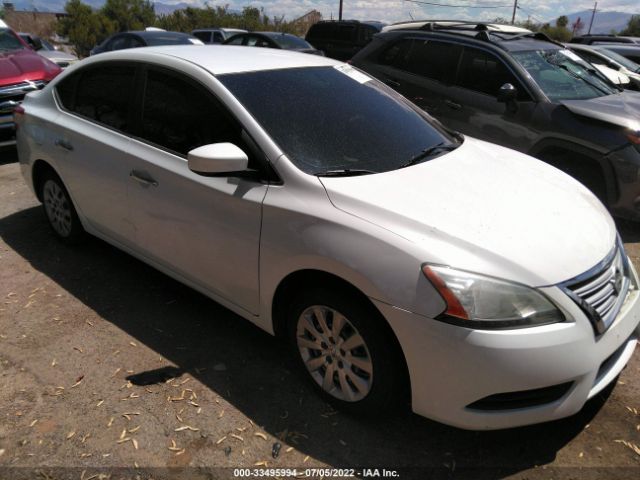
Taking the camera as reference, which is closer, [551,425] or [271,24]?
[551,425]

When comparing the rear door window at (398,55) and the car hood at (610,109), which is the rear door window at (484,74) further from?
the rear door window at (398,55)

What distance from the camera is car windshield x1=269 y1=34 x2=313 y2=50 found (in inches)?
559

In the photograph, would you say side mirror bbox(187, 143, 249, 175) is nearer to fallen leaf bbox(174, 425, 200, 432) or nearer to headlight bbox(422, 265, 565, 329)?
headlight bbox(422, 265, 565, 329)

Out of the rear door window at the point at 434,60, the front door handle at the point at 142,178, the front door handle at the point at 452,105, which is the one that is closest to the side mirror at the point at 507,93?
the front door handle at the point at 452,105

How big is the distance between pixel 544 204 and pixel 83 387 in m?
2.67

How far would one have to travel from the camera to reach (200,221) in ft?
9.91

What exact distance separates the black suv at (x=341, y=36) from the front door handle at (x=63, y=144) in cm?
1431

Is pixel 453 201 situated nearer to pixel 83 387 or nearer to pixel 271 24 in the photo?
pixel 83 387

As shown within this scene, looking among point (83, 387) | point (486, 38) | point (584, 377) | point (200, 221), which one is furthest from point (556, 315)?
point (486, 38)

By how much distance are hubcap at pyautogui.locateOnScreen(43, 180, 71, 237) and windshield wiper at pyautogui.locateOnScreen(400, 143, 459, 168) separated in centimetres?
284

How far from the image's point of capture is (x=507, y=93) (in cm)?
510

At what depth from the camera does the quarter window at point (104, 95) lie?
11.8 feet

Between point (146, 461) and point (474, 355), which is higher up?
point (474, 355)

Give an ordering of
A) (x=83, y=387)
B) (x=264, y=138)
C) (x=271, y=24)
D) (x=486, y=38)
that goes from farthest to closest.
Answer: (x=271, y=24) < (x=486, y=38) < (x=83, y=387) < (x=264, y=138)
